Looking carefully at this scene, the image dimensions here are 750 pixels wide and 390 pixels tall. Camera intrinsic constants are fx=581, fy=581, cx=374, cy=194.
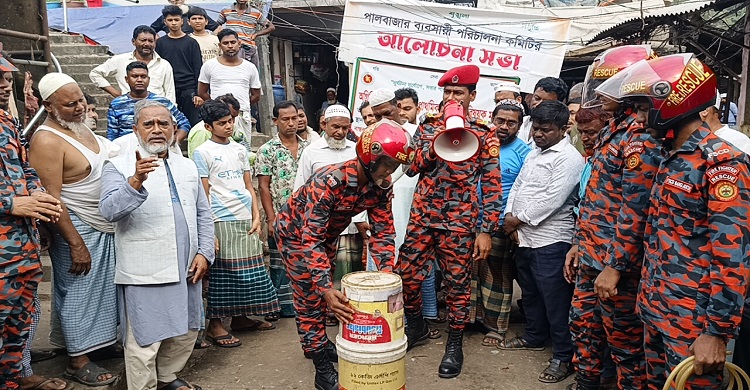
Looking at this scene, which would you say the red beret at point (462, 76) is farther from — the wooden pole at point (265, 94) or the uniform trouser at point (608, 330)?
the wooden pole at point (265, 94)

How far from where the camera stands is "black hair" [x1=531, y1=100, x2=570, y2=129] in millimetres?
4188

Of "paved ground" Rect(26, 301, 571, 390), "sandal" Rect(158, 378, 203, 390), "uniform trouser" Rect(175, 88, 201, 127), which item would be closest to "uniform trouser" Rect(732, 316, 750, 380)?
"paved ground" Rect(26, 301, 571, 390)

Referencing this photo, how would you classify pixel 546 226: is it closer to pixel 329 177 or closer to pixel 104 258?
pixel 329 177

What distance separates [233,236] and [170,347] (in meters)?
1.18

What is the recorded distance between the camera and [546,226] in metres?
4.28

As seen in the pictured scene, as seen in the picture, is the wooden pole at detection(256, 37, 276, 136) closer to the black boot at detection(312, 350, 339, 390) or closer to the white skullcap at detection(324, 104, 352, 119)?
the white skullcap at detection(324, 104, 352, 119)

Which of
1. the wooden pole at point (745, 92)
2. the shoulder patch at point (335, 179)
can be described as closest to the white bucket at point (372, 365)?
the shoulder patch at point (335, 179)

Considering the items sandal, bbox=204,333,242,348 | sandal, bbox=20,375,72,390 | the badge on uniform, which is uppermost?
the badge on uniform

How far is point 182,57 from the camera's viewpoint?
23.8 ft

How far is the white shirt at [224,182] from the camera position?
4.74 m

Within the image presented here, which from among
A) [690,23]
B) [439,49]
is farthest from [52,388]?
[690,23]

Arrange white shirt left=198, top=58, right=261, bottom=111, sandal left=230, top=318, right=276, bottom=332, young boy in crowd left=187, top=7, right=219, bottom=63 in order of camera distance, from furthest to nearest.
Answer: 1. young boy in crowd left=187, top=7, right=219, bottom=63
2. white shirt left=198, top=58, right=261, bottom=111
3. sandal left=230, top=318, right=276, bottom=332

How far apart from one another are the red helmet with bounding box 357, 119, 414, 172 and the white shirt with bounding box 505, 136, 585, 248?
1.51 metres

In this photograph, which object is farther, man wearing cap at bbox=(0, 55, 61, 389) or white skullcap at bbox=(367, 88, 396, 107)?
white skullcap at bbox=(367, 88, 396, 107)
